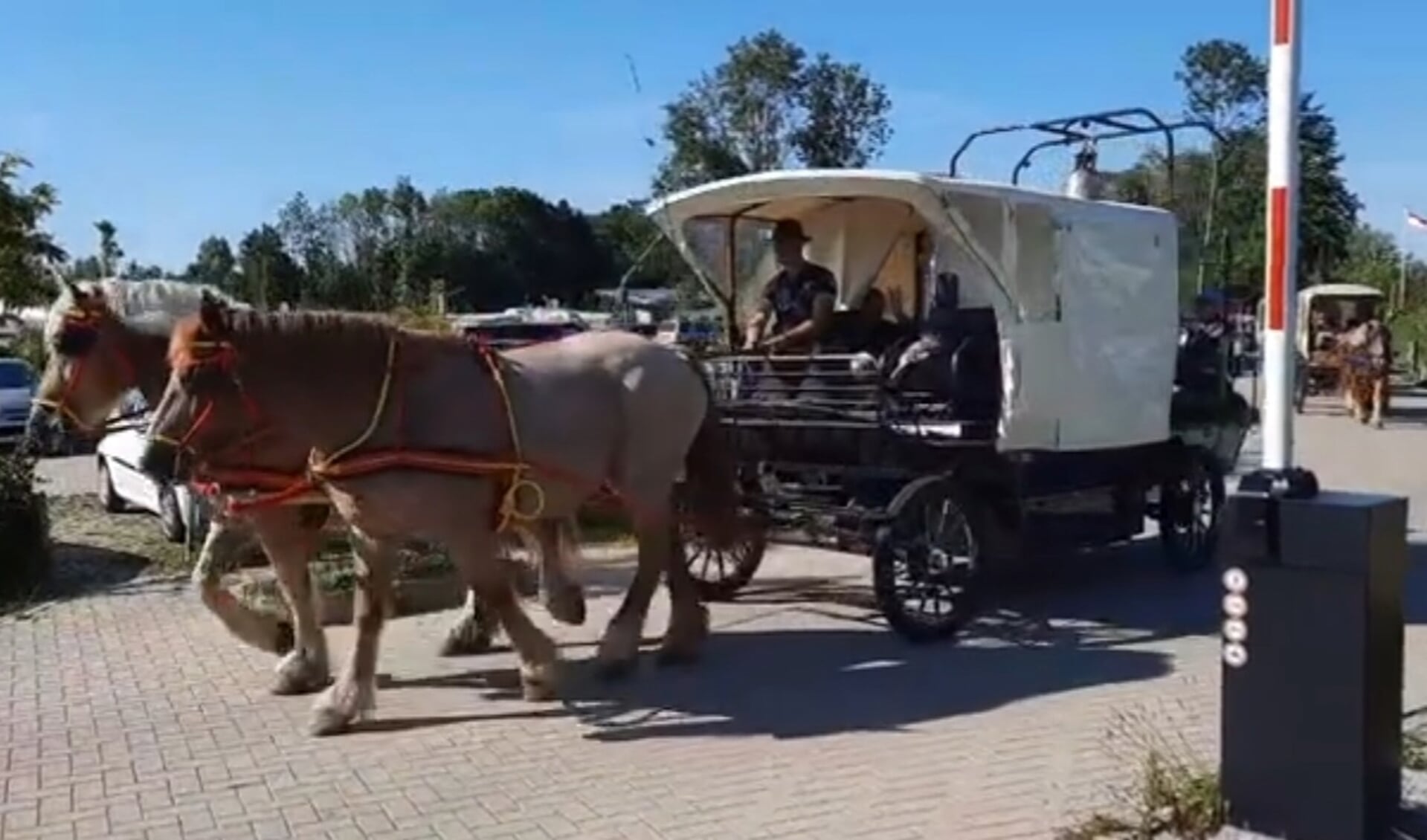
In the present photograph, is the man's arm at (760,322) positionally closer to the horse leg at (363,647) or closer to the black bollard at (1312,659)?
the horse leg at (363,647)

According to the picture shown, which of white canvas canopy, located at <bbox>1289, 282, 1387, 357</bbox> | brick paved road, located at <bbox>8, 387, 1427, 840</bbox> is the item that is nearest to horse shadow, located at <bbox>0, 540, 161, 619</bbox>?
brick paved road, located at <bbox>8, 387, 1427, 840</bbox>

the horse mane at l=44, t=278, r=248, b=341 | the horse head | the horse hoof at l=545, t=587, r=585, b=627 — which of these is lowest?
the horse hoof at l=545, t=587, r=585, b=627

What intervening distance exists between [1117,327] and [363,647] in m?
4.68

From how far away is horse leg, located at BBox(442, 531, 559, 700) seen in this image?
21.8ft

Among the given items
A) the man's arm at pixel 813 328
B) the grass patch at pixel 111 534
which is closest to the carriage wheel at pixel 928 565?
the man's arm at pixel 813 328

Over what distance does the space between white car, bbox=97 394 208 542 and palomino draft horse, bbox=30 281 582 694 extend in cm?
315

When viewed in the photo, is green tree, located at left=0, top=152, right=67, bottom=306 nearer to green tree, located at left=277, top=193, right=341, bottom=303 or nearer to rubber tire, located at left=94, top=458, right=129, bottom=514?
rubber tire, located at left=94, top=458, right=129, bottom=514

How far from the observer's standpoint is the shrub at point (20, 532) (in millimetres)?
10672

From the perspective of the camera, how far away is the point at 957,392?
27.6ft

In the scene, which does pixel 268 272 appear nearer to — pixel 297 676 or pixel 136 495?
pixel 136 495

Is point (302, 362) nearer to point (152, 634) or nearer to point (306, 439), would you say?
point (306, 439)

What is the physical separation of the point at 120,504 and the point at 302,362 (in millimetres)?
9746

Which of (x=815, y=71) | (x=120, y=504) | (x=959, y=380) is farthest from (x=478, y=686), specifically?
(x=815, y=71)

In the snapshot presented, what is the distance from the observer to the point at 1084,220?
27.8 ft
